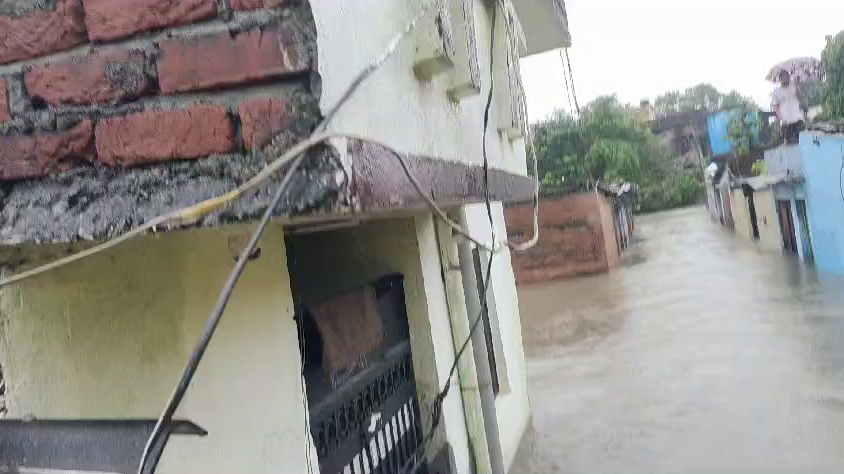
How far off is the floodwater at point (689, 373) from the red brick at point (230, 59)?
14.9 ft

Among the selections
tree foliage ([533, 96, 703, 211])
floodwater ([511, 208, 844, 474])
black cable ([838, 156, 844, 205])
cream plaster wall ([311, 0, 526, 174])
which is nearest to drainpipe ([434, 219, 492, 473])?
cream plaster wall ([311, 0, 526, 174])

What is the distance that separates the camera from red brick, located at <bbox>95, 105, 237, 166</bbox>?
1.09m

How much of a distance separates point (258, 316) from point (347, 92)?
0.67 meters

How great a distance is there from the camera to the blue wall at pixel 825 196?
44.1 ft

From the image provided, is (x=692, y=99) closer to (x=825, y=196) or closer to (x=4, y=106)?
(x=825, y=196)

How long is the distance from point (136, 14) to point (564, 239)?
1712cm

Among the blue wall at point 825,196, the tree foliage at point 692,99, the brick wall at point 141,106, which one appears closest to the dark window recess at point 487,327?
the brick wall at point 141,106

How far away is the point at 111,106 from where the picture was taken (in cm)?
115

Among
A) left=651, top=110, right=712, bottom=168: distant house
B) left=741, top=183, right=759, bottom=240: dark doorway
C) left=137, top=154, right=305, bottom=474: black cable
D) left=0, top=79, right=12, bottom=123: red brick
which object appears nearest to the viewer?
left=137, top=154, right=305, bottom=474: black cable

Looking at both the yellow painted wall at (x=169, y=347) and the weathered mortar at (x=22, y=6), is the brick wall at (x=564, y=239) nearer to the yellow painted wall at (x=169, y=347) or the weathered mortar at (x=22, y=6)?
the yellow painted wall at (x=169, y=347)

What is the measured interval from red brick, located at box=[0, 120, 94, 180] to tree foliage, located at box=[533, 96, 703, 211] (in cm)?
1771

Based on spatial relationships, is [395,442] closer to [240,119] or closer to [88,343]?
[88,343]

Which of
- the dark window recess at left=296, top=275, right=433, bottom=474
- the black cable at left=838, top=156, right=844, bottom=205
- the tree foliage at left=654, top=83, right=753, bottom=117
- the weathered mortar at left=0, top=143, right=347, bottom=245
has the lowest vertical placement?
the dark window recess at left=296, top=275, right=433, bottom=474

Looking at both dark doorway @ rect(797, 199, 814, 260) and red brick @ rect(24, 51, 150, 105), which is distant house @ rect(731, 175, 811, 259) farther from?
red brick @ rect(24, 51, 150, 105)
